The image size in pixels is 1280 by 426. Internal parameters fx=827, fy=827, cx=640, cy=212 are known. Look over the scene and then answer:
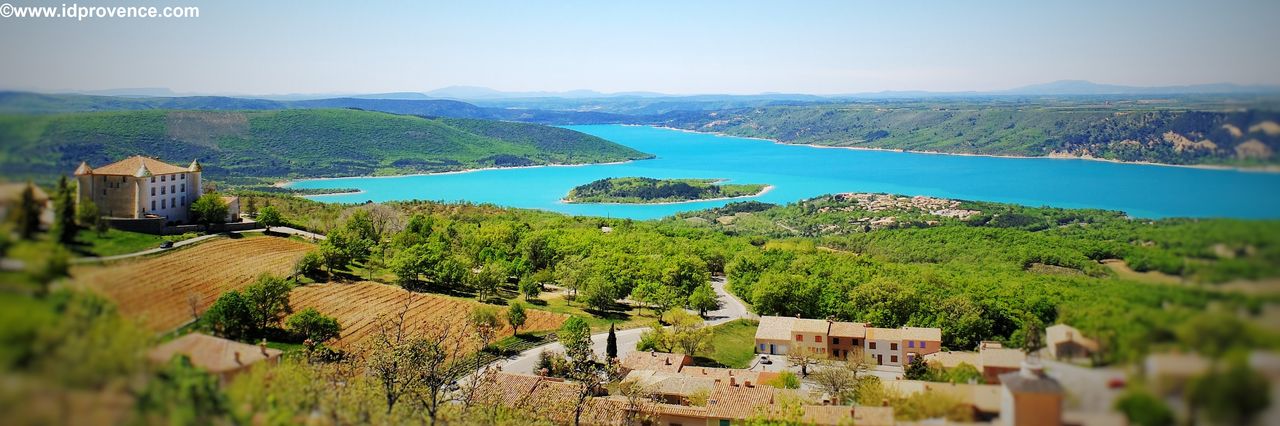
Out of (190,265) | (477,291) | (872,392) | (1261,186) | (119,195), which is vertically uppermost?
(1261,186)

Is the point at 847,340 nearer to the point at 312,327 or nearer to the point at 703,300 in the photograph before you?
the point at 703,300

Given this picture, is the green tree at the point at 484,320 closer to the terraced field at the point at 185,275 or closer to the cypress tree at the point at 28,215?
the terraced field at the point at 185,275

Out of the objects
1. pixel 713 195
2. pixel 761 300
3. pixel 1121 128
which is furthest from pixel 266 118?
pixel 1121 128

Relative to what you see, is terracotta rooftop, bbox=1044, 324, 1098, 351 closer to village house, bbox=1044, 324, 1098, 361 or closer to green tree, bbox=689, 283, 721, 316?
village house, bbox=1044, 324, 1098, 361

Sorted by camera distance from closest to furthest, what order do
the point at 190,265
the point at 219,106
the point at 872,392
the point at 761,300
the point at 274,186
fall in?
the point at 872,392 < the point at 190,265 < the point at 761,300 < the point at 274,186 < the point at 219,106

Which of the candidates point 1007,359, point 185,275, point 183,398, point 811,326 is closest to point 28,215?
point 183,398

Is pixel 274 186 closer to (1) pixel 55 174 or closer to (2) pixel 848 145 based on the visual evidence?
(1) pixel 55 174

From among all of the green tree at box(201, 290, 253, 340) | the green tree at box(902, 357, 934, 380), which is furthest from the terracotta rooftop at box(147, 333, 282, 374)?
the green tree at box(902, 357, 934, 380)
